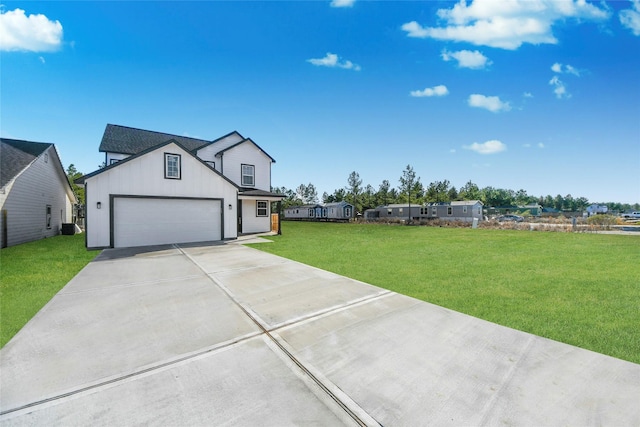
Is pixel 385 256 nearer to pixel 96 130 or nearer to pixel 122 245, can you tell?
pixel 122 245

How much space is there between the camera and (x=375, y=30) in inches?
541

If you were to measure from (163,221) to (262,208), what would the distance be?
21.6 ft

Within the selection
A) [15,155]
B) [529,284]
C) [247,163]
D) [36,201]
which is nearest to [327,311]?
[529,284]

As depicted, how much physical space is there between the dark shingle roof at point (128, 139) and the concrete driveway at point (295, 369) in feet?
51.9

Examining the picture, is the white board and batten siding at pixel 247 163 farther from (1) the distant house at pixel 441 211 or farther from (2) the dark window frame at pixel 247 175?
(1) the distant house at pixel 441 211

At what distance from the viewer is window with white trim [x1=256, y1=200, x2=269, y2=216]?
57.4 ft

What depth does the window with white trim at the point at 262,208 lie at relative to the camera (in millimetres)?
17484

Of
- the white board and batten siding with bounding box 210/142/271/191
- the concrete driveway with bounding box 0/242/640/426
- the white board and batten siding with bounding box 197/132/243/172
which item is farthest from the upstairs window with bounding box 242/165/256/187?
the concrete driveway with bounding box 0/242/640/426

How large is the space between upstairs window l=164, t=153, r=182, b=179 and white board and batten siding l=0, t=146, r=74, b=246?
23.0ft

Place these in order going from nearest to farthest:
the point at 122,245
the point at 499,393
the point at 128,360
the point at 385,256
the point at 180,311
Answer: the point at 499,393, the point at 128,360, the point at 180,311, the point at 385,256, the point at 122,245

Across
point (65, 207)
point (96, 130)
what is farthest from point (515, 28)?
point (65, 207)

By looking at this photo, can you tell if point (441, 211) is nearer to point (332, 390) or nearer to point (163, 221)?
point (163, 221)

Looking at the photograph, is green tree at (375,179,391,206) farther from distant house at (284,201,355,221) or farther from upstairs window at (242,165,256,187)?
upstairs window at (242,165,256,187)

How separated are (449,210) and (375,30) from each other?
30.9m
